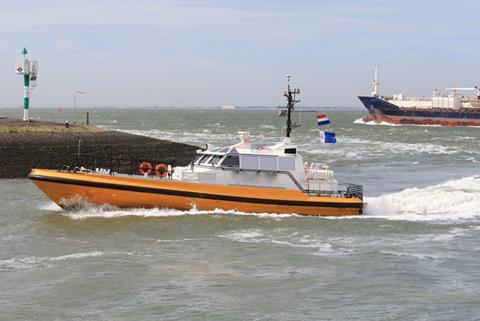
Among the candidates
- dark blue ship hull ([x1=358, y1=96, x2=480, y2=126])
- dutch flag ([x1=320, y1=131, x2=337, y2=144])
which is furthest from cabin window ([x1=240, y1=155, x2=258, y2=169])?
dark blue ship hull ([x1=358, y1=96, x2=480, y2=126])

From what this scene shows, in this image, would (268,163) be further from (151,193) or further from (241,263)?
(241,263)

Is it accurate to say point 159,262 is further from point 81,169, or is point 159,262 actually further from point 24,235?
point 81,169

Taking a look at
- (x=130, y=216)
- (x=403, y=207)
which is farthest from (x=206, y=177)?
(x=403, y=207)

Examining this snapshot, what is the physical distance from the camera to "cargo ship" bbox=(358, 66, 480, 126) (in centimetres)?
11281

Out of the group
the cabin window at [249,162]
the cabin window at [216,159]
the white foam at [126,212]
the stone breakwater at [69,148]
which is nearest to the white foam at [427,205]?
the cabin window at [249,162]

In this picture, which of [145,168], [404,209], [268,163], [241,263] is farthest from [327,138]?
[241,263]

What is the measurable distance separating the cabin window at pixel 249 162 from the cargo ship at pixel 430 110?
312 feet

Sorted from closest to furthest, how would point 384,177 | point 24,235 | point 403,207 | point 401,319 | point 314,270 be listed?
point 401,319 < point 314,270 < point 24,235 < point 403,207 < point 384,177

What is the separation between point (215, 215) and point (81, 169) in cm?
425

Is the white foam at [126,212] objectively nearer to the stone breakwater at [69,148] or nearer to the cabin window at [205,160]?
the cabin window at [205,160]

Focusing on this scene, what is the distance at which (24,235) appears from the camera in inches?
789

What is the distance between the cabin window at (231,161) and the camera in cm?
2253

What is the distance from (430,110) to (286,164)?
94.8 m

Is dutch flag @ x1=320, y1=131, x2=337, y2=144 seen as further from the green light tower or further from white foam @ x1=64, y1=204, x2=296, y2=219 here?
the green light tower
